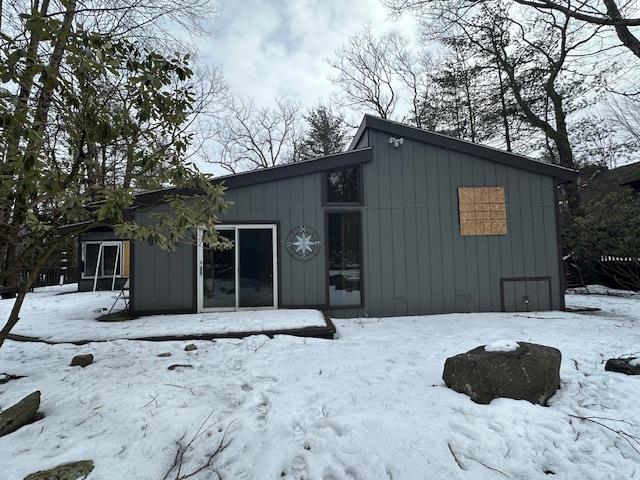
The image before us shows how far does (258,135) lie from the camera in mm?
22906

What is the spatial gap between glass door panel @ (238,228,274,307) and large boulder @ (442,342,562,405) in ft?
14.3

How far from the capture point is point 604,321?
6293 millimetres

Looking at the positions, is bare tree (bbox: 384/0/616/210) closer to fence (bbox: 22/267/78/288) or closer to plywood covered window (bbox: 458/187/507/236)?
plywood covered window (bbox: 458/187/507/236)

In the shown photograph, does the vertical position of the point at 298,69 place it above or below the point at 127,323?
above

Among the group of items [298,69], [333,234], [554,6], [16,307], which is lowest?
[16,307]

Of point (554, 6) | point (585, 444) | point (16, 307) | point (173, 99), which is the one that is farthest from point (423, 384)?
point (554, 6)

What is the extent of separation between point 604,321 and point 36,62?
8.44 meters

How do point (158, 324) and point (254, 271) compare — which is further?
point (254, 271)

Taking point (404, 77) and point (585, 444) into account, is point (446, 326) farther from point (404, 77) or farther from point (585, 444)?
point (404, 77)

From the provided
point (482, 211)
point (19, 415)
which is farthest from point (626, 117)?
point (19, 415)

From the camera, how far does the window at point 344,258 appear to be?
709cm

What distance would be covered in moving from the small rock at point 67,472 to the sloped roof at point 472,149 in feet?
22.9

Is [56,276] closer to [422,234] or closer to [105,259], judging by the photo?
[105,259]

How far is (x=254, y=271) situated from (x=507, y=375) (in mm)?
4933
